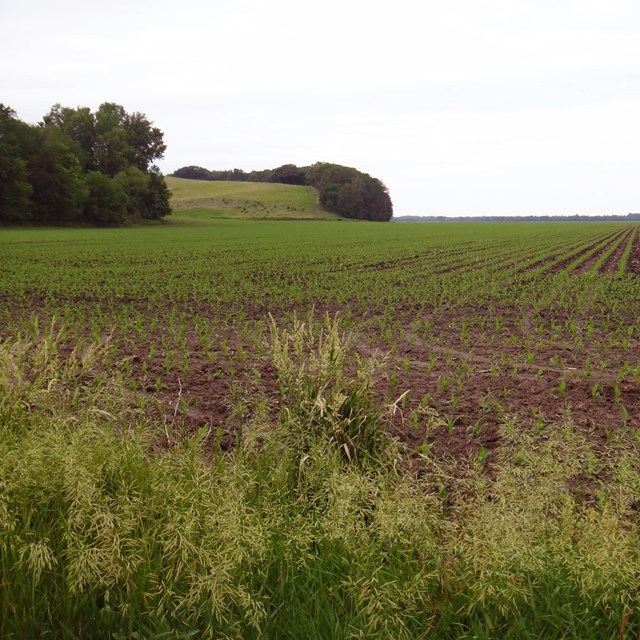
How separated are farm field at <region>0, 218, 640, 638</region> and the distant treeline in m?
98.6

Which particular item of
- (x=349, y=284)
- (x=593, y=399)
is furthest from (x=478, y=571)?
(x=349, y=284)

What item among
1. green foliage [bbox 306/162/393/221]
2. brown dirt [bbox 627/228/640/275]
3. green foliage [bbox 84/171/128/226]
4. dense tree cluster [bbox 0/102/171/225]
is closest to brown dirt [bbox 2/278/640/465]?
brown dirt [bbox 627/228/640/275]

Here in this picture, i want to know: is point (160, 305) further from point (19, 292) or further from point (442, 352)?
point (442, 352)

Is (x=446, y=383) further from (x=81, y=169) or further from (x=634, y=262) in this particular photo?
(x=81, y=169)

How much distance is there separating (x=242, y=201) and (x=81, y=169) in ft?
128

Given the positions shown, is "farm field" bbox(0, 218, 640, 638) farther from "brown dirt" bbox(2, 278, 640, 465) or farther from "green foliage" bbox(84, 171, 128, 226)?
"green foliage" bbox(84, 171, 128, 226)

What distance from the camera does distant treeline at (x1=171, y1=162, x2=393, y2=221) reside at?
382 feet

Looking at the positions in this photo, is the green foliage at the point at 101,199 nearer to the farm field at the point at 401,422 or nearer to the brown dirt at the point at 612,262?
the farm field at the point at 401,422

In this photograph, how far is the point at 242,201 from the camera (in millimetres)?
104938

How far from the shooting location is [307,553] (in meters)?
3.39

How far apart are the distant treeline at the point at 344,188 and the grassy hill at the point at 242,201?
3.42 metres

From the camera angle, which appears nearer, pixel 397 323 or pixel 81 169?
pixel 397 323

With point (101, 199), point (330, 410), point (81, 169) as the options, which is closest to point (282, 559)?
point (330, 410)

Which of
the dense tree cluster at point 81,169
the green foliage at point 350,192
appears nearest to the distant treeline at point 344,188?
the green foliage at point 350,192
